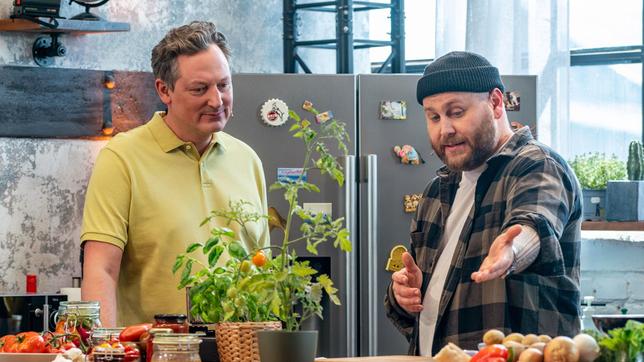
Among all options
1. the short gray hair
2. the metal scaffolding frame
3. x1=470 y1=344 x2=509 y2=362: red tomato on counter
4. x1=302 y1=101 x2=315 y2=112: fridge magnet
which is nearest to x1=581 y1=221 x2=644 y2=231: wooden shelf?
the metal scaffolding frame

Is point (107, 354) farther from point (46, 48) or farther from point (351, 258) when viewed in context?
point (46, 48)

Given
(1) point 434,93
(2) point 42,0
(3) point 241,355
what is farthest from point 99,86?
(3) point 241,355

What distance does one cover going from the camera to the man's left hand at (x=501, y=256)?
2062mm

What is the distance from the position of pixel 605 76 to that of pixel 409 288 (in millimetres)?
3444

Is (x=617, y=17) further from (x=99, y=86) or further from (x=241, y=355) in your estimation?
(x=241, y=355)

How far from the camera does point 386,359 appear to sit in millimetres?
1916

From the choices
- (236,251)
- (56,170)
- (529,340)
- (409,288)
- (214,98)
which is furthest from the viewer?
(56,170)

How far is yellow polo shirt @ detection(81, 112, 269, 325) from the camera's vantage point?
2.65 meters

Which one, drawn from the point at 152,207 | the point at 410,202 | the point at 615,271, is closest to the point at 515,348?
the point at 152,207

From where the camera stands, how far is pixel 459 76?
2.53m

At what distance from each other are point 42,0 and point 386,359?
3.36m

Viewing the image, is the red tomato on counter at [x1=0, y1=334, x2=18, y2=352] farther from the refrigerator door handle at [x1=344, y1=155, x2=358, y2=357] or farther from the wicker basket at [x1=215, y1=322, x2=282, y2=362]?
the refrigerator door handle at [x1=344, y1=155, x2=358, y2=357]

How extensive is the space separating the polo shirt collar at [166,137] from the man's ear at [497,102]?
68 cm

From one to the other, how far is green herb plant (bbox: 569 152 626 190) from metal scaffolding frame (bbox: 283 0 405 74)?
0.93 metres
